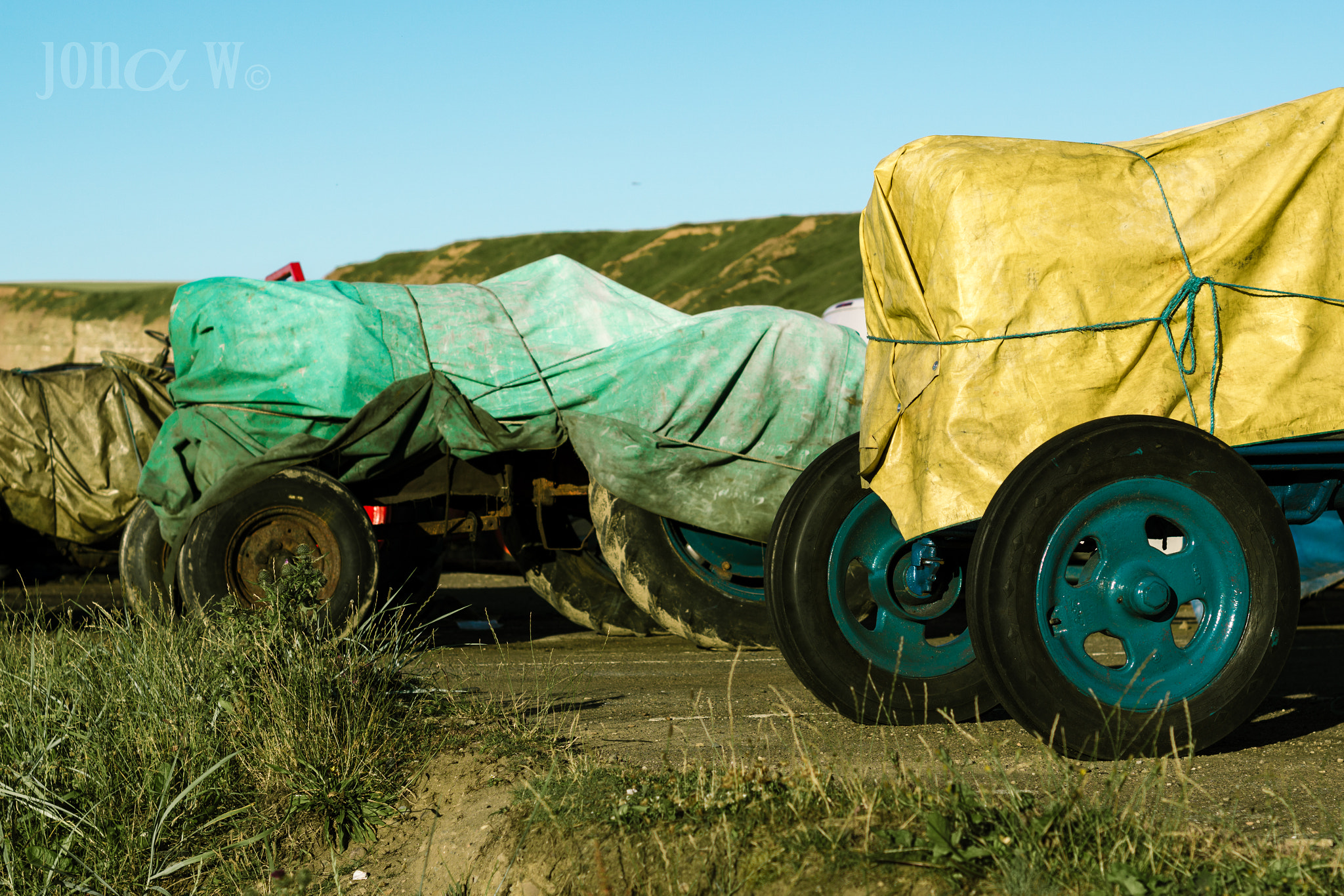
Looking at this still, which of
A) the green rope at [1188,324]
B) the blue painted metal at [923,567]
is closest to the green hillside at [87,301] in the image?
the blue painted metal at [923,567]

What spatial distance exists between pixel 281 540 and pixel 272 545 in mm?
56

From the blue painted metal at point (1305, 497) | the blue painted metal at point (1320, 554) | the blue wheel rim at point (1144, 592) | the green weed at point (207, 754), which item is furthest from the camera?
the blue painted metal at point (1320, 554)

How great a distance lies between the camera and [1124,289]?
13.1ft

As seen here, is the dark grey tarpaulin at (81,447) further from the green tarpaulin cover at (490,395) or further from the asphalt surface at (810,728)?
the asphalt surface at (810,728)

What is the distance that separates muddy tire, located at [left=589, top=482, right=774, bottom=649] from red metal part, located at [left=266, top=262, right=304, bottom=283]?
121 inches

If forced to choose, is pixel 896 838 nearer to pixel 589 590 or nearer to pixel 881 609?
pixel 881 609

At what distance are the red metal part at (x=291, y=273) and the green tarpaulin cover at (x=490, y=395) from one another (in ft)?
3.60

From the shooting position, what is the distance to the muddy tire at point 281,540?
679cm

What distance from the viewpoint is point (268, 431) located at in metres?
7.17

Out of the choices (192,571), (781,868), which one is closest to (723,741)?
(781,868)

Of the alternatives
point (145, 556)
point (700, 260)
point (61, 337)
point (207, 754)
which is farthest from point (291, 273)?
point (700, 260)

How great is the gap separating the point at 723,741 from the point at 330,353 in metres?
3.89

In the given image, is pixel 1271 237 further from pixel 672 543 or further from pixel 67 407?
pixel 67 407

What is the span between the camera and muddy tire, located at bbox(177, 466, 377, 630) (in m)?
6.79
